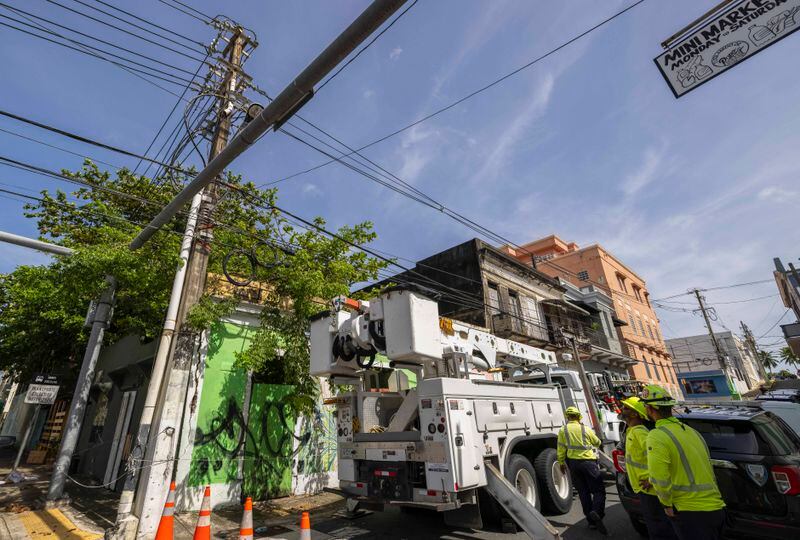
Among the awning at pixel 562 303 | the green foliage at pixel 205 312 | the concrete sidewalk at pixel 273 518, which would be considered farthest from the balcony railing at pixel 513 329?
the green foliage at pixel 205 312

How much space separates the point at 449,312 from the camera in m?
21.9

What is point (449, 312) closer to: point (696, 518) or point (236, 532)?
point (236, 532)

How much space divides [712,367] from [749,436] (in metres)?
68.0

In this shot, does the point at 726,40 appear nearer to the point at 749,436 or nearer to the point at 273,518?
the point at 749,436

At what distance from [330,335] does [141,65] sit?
20.3 feet

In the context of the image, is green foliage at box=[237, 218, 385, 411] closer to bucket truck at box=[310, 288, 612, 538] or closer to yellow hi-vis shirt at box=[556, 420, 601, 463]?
bucket truck at box=[310, 288, 612, 538]

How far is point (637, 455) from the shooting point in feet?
13.9

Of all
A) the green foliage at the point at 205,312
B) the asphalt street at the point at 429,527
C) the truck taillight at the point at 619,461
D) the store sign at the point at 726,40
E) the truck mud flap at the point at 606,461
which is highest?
the store sign at the point at 726,40

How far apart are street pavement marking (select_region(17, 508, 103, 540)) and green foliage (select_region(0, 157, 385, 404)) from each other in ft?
11.9

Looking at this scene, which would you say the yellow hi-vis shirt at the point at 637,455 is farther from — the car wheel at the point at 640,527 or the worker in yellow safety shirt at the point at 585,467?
the worker in yellow safety shirt at the point at 585,467

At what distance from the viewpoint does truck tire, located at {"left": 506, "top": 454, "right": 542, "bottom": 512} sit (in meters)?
5.76

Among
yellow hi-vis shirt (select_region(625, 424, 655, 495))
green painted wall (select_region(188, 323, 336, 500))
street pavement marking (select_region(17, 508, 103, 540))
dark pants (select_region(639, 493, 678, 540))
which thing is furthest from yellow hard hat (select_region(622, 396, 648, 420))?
street pavement marking (select_region(17, 508, 103, 540))

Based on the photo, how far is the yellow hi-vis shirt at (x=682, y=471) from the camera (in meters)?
3.20

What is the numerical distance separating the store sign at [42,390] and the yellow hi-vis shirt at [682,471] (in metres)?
13.4
